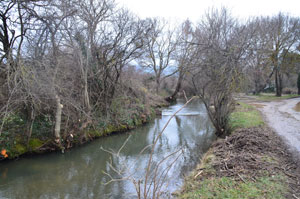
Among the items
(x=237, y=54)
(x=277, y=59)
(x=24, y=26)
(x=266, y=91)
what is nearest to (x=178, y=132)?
(x=237, y=54)

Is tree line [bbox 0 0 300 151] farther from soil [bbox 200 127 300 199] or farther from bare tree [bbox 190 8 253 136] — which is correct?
soil [bbox 200 127 300 199]

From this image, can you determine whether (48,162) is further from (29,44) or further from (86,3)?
(86,3)

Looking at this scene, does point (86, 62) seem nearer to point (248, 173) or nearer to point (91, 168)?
point (91, 168)

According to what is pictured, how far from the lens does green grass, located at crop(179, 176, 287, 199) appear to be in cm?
446

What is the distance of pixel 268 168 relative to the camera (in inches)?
219

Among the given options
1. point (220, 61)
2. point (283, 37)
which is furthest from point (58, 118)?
point (283, 37)

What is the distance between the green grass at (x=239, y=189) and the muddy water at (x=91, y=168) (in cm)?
78

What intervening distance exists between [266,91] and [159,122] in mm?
33667

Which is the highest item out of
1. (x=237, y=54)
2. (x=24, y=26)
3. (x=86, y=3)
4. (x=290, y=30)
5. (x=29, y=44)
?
(x=290, y=30)

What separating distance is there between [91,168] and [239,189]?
17.1ft

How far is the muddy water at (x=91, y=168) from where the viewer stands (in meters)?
6.33

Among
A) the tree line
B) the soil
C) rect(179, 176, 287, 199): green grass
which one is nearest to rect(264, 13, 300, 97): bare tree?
the tree line

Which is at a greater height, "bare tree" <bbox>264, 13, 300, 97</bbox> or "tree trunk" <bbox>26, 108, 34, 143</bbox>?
"bare tree" <bbox>264, 13, 300, 97</bbox>

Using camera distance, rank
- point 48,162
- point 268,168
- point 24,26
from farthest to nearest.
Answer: point 24,26, point 48,162, point 268,168
